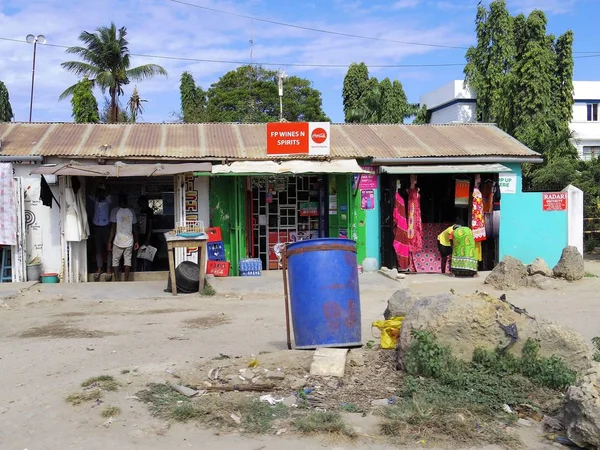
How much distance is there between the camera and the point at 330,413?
180 inches

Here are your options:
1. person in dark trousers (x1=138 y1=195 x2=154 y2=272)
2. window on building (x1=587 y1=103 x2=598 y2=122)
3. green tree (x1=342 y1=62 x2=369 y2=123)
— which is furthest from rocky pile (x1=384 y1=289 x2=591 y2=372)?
window on building (x1=587 y1=103 x2=598 y2=122)

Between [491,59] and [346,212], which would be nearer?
[346,212]

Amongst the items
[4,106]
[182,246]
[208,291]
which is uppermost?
[4,106]

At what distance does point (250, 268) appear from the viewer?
42.2ft

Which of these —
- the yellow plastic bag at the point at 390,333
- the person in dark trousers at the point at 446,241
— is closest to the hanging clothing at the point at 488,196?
the person in dark trousers at the point at 446,241

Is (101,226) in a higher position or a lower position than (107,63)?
lower

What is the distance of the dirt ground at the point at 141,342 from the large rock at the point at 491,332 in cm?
68

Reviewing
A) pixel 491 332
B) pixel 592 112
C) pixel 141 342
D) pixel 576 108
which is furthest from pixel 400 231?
pixel 592 112

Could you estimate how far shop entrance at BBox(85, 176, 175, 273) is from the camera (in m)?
13.5

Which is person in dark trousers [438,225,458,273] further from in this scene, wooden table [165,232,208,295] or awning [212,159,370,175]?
wooden table [165,232,208,295]

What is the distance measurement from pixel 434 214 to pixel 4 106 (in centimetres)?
2507

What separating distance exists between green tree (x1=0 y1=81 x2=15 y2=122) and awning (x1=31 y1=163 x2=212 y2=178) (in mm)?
21305

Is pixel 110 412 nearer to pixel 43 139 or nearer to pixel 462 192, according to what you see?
pixel 43 139

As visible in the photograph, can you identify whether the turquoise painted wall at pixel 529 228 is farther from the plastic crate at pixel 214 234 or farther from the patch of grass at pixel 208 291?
the patch of grass at pixel 208 291
